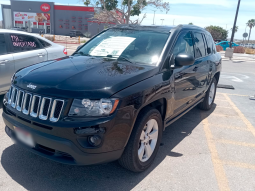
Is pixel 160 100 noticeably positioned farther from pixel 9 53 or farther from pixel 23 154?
pixel 9 53

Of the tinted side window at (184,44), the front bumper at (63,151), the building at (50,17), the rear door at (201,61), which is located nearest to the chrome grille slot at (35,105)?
the front bumper at (63,151)

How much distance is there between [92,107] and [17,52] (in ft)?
12.7

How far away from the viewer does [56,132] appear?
2549 mm

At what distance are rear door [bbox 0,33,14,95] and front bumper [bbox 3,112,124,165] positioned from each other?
2.87m

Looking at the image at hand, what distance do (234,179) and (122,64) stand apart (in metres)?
2.13

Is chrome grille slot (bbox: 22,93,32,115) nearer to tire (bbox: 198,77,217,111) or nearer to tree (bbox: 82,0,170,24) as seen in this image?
tire (bbox: 198,77,217,111)

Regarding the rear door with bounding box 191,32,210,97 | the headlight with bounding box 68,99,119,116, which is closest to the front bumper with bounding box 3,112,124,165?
the headlight with bounding box 68,99,119,116

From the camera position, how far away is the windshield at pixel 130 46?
3654 mm

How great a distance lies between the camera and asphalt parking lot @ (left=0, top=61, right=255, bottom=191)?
2.97 metres

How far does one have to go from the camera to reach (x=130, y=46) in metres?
3.85

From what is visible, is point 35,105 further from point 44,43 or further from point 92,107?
point 44,43

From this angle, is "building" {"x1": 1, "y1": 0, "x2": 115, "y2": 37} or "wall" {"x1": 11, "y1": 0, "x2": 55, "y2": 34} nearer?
"building" {"x1": 1, "y1": 0, "x2": 115, "y2": 37}

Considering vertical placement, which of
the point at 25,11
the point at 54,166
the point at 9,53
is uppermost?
the point at 25,11

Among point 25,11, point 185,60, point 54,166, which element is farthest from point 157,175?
point 25,11
